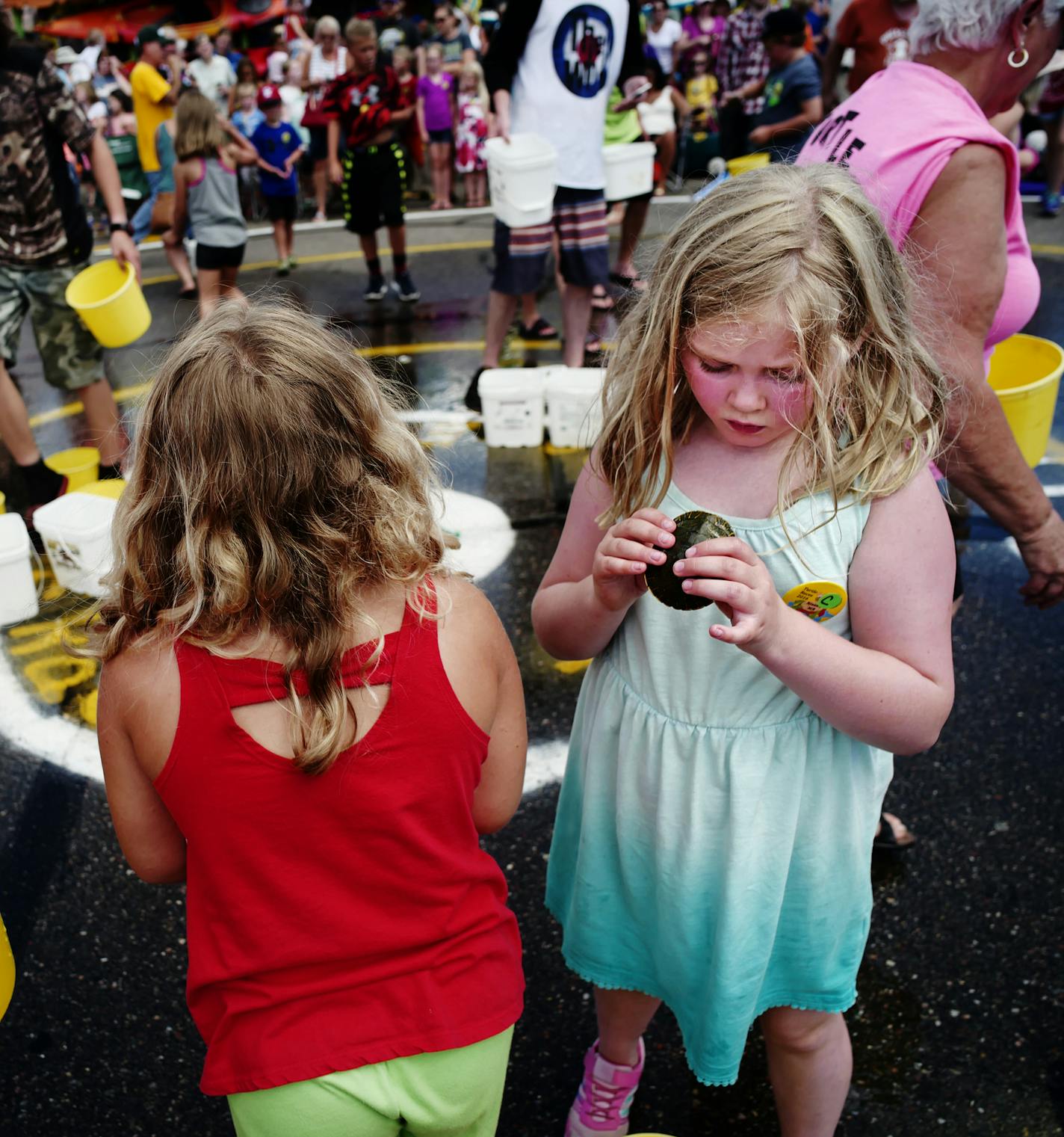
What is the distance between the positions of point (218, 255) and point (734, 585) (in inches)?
240

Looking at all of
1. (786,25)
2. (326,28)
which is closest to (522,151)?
(786,25)

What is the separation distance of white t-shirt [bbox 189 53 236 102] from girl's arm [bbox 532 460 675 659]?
11475 millimetres

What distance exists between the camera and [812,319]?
1417 mm

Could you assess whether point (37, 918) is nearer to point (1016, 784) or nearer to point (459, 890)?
point (459, 890)

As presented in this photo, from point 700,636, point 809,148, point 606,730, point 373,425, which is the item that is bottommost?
point 606,730

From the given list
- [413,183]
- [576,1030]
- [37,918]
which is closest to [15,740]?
[37,918]

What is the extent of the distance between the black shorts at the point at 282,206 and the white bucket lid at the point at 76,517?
→ 5.05 m

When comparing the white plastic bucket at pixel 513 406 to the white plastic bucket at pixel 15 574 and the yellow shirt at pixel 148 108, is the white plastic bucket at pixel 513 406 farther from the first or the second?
the yellow shirt at pixel 148 108

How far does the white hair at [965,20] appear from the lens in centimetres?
199

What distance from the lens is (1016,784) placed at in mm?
3027

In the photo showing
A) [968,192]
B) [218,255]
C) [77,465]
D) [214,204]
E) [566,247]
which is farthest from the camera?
[218,255]

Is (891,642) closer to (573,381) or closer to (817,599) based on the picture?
(817,599)

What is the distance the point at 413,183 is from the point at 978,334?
10.7m

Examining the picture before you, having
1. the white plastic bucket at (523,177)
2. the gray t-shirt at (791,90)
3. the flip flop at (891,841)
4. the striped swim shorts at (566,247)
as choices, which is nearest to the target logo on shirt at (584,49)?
the white plastic bucket at (523,177)
